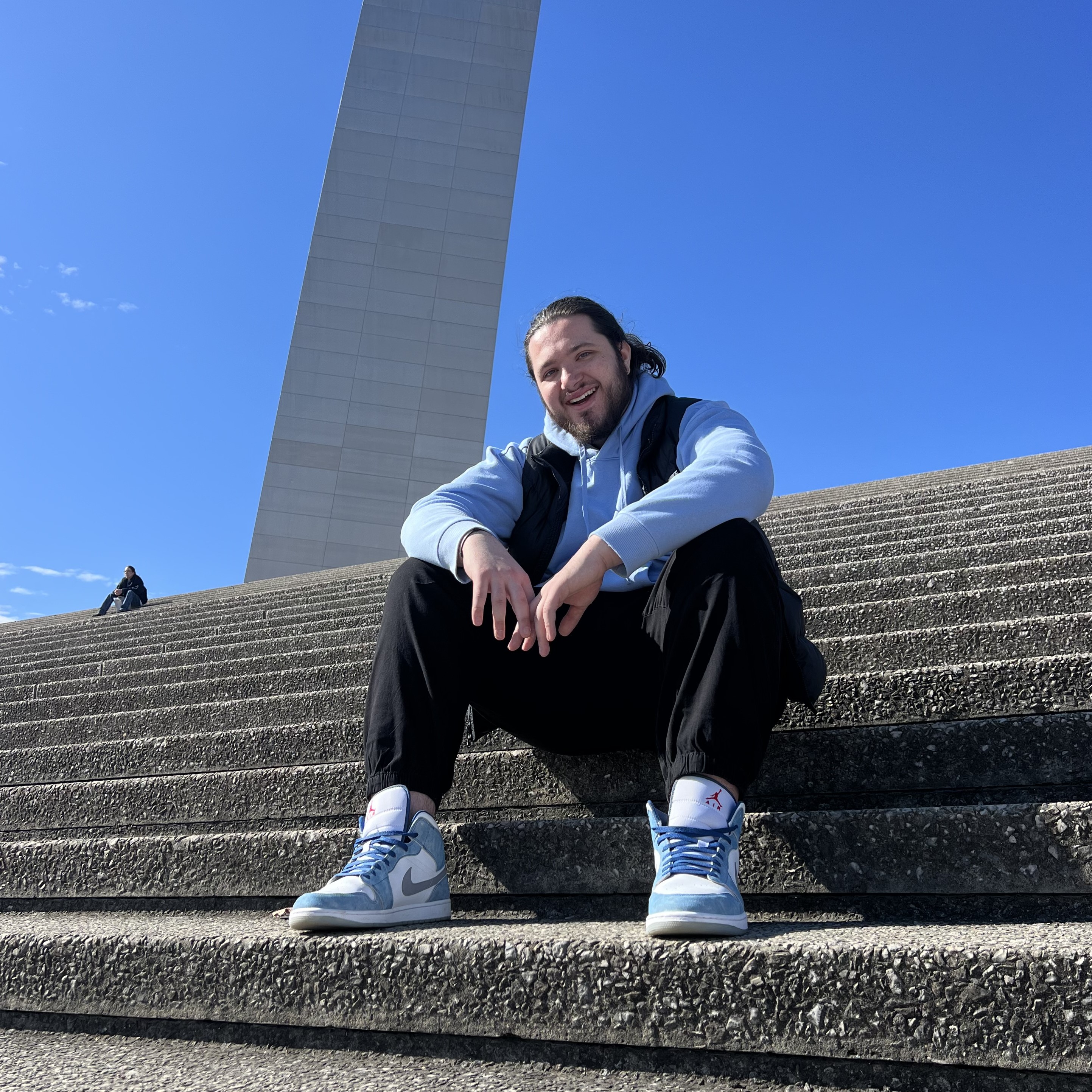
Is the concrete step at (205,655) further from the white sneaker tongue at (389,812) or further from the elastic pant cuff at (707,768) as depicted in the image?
the elastic pant cuff at (707,768)

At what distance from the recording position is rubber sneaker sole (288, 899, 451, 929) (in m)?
1.20

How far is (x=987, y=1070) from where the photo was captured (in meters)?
0.89

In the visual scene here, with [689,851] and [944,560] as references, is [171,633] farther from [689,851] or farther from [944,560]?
[689,851]

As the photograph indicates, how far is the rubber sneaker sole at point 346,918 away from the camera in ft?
3.94

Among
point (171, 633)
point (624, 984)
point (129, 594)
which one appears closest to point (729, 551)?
point (624, 984)

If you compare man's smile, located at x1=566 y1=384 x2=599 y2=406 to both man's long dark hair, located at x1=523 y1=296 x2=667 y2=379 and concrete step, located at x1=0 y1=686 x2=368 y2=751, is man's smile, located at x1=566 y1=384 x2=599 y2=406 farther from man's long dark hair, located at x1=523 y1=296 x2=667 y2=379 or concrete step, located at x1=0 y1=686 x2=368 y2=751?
concrete step, located at x1=0 y1=686 x2=368 y2=751

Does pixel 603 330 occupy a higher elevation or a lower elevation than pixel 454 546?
higher

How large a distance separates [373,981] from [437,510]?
2.53 feet

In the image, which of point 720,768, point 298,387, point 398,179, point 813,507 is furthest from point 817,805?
point 398,179

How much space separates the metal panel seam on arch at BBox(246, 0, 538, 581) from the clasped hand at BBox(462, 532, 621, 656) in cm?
1571

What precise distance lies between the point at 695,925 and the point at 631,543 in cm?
56

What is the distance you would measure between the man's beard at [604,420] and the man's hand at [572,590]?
1.32 feet

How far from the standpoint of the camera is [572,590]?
1369 mm

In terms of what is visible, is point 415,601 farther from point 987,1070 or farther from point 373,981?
point 987,1070
